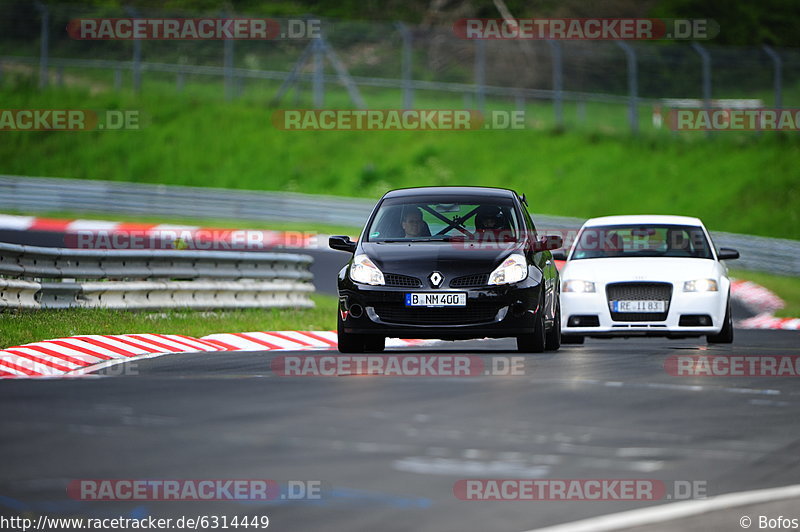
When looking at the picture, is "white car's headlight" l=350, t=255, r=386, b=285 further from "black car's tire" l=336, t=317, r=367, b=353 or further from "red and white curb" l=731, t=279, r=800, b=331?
"red and white curb" l=731, t=279, r=800, b=331

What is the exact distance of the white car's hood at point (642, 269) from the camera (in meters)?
17.0

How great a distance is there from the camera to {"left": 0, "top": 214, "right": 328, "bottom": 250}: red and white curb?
107 ft

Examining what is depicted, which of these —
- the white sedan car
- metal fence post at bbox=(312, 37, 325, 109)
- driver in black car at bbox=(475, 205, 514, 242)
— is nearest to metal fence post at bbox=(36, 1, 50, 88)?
metal fence post at bbox=(312, 37, 325, 109)

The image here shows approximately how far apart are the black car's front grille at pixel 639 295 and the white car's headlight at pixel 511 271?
2.28 m

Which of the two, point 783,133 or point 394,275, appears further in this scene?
point 783,133

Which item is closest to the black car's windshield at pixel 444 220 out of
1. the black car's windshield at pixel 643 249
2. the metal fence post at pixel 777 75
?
the black car's windshield at pixel 643 249

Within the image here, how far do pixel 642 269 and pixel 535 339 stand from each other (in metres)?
2.44

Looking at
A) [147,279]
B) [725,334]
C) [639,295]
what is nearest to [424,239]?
[639,295]

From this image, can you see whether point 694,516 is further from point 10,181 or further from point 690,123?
point 690,123

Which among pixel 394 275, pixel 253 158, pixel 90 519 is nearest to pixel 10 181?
pixel 253 158

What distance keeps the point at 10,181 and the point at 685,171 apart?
18.4 meters

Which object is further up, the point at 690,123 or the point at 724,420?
the point at 690,123

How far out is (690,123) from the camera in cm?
4709

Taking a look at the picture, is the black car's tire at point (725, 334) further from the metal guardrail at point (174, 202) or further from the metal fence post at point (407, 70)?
the metal fence post at point (407, 70)
